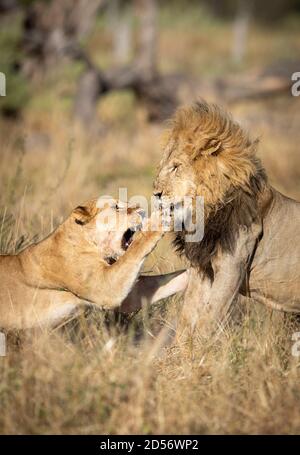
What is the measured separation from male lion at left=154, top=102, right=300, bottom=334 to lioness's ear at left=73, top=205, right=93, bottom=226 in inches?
21.5

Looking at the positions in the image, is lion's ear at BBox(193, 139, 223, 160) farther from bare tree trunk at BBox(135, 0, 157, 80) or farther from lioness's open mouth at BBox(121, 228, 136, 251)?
bare tree trunk at BBox(135, 0, 157, 80)

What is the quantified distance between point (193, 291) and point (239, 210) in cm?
57

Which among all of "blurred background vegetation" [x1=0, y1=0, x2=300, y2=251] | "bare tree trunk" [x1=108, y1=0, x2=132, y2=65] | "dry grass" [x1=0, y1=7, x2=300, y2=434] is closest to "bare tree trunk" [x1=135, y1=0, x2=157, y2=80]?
"blurred background vegetation" [x1=0, y1=0, x2=300, y2=251]

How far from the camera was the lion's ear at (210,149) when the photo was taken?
4.50m

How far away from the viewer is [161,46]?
32000mm

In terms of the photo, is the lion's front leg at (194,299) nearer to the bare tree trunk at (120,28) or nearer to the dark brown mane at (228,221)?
the dark brown mane at (228,221)

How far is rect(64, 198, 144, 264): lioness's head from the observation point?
4.70 metres

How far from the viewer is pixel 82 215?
15.6 feet

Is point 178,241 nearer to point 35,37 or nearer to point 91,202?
point 91,202

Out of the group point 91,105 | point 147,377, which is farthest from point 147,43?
point 147,377

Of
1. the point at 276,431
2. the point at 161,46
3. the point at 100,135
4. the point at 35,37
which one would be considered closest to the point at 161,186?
the point at 276,431

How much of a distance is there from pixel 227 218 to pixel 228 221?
20mm

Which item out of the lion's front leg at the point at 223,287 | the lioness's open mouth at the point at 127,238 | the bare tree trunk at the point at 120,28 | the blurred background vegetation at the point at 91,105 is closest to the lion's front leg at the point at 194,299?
the lion's front leg at the point at 223,287
